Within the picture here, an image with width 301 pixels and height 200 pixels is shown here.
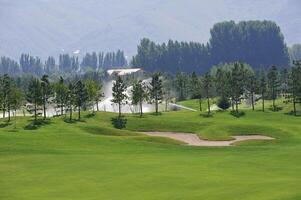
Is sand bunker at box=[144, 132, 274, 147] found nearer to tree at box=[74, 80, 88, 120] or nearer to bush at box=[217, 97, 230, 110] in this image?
tree at box=[74, 80, 88, 120]

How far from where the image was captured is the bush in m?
191

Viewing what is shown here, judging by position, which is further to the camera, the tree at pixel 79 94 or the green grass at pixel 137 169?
the tree at pixel 79 94

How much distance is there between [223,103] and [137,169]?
131 meters

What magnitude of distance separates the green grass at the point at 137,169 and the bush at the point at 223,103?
72749 millimetres

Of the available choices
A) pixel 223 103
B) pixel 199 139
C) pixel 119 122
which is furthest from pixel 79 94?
pixel 223 103

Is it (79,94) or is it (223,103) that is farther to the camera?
(223,103)

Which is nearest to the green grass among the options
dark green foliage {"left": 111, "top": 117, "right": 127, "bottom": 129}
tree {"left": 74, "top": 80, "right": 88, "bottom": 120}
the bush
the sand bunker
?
the sand bunker

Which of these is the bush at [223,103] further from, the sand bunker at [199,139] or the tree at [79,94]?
the sand bunker at [199,139]

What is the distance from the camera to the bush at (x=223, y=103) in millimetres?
190875

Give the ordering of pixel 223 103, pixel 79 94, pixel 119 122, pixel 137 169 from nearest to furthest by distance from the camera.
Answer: pixel 137 169 < pixel 119 122 < pixel 79 94 < pixel 223 103

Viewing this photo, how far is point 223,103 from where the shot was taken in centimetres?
19175

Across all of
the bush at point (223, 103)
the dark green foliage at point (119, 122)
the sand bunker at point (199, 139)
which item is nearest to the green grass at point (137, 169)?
the sand bunker at point (199, 139)

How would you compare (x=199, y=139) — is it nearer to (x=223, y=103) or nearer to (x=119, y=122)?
(x=119, y=122)

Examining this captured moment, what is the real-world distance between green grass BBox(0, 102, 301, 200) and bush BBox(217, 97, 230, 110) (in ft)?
239
